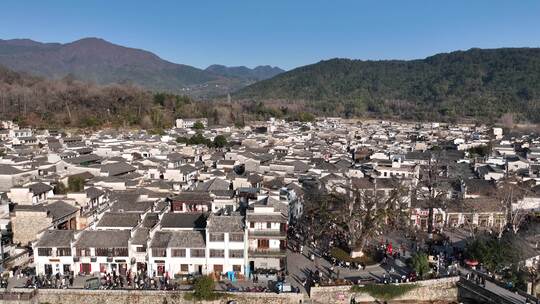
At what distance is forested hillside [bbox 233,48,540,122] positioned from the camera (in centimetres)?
13088

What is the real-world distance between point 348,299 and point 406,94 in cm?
16831

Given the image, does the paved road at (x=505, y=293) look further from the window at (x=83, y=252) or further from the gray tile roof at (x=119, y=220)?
the window at (x=83, y=252)

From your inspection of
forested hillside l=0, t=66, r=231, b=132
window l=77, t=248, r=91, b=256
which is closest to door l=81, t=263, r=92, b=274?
window l=77, t=248, r=91, b=256

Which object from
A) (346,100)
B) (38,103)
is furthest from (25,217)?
(346,100)

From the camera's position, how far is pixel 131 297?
22297mm

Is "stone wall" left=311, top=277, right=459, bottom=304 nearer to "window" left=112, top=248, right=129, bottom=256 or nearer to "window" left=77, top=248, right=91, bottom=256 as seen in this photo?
"window" left=112, top=248, right=129, bottom=256

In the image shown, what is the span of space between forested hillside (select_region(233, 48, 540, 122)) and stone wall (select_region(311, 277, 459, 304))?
109 meters

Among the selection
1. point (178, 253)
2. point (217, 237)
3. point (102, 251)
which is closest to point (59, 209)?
point (102, 251)

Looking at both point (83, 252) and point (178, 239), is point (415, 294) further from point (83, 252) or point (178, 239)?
point (83, 252)

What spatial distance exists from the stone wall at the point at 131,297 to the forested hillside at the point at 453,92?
115481 millimetres

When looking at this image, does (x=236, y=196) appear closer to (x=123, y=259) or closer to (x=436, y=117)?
(x=123, y=259)

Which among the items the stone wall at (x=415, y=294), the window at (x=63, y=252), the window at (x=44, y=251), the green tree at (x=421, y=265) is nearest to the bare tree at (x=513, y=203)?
the stone wall at (x=415, y=294)

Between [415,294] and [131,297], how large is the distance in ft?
50.1

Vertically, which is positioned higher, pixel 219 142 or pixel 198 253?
pixel 219 142
